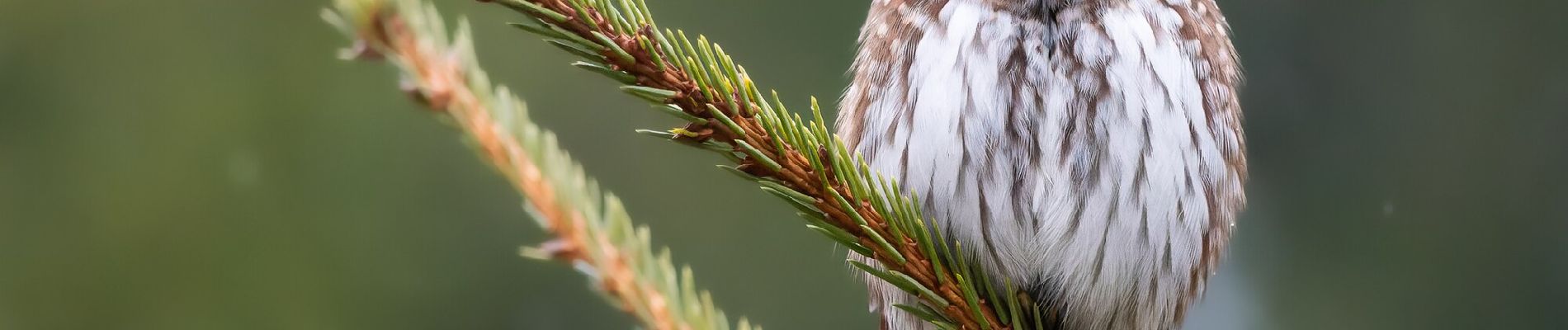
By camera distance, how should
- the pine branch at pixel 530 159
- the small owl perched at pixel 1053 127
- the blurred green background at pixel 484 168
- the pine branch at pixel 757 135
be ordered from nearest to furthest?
the pine branch at pixel 530 159
the pine branch at pixel 757 135
the small owl perched at pixel 1053 127
the blurred green background at pixel 484 168

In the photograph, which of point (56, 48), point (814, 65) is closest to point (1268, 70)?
point (814, 65)

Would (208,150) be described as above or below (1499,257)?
above

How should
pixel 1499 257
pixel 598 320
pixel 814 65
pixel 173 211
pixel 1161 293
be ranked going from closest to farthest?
1. pixel 1161 293
2. pixel 1499 257
3. pixel 173 211
4. pixel 814 65
5. pixel 598 320

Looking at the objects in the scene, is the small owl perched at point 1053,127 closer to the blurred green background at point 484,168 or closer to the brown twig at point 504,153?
the brown twig at point 504,153

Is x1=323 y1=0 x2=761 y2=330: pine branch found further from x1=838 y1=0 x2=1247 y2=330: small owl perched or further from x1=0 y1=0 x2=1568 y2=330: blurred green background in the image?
x1=0 y1=0 x2=1568 y2=330: blurred green background

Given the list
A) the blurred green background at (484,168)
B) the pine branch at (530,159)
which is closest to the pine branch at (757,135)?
the pine branch at (530,159)

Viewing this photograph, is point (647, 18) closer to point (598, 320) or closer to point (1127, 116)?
point (1127, 116)
